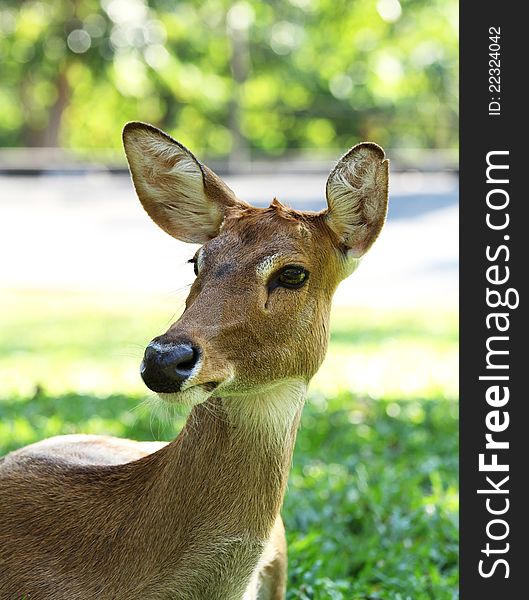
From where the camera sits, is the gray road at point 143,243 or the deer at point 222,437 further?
the gray road at point 143,243

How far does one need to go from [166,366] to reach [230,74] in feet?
109

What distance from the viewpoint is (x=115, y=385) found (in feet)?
26.3

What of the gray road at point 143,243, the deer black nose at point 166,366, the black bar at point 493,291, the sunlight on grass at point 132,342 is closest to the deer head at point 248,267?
the deer black nose at point 166,366

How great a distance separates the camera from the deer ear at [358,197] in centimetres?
326

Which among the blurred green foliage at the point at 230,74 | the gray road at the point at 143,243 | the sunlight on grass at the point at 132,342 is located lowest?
the sunlight on grass at the point at 132,342

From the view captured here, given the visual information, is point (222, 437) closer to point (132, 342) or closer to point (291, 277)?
point (291, 277)

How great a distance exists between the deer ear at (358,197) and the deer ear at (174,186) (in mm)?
328

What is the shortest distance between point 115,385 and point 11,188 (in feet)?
54.8

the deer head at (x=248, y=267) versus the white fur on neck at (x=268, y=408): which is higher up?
the deer head at (x=248, y=267)

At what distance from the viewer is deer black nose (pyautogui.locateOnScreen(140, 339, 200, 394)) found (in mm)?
2750

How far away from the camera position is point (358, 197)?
10.9 ft

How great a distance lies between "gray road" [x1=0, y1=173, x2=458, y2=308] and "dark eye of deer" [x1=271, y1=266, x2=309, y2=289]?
6.42 meters

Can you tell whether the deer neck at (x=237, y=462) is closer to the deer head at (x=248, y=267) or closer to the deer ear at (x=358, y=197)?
the deer head at (x=248, y=267)

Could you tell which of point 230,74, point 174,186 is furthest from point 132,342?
point 230,74
